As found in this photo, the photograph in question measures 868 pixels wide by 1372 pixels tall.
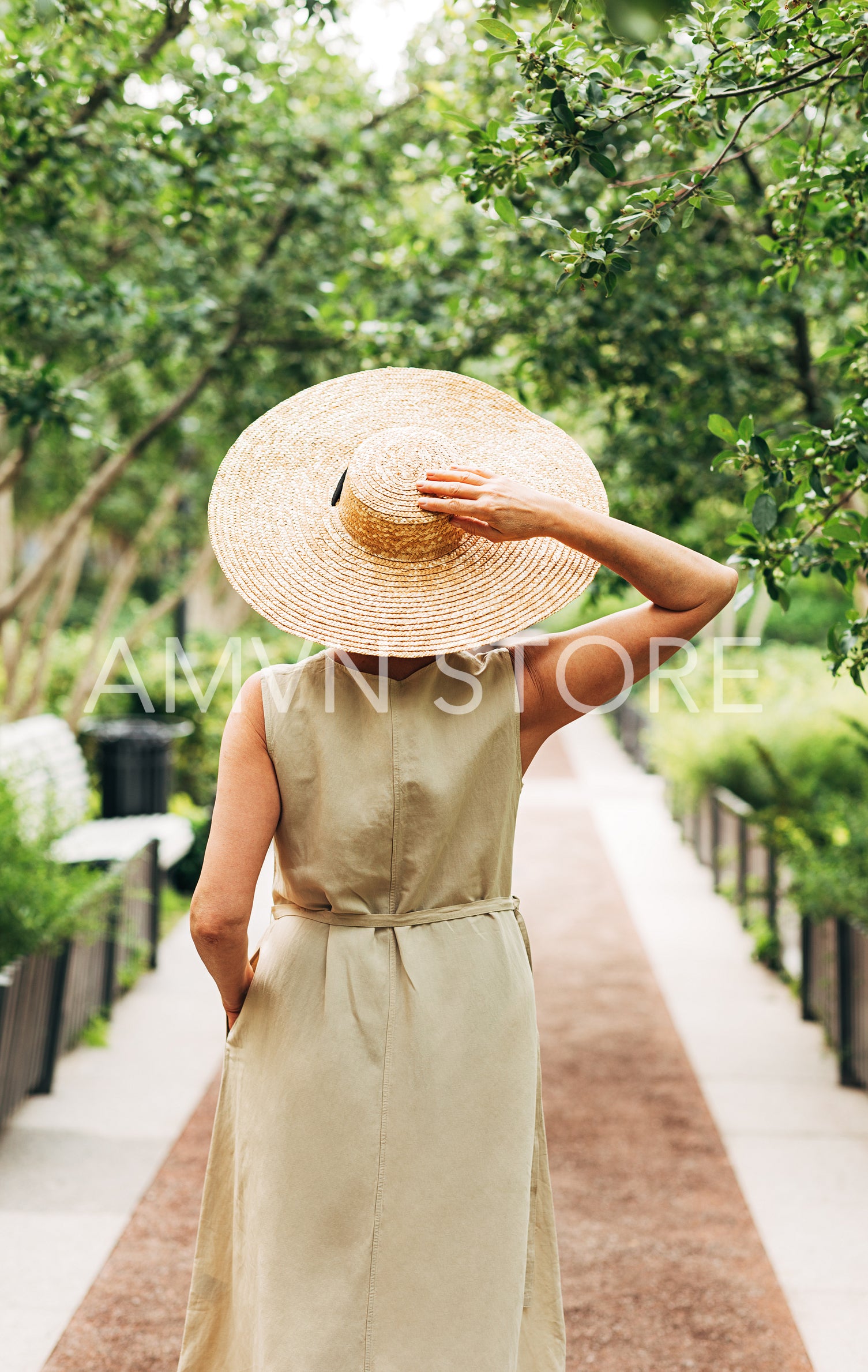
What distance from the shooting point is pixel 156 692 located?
1010 centimetres

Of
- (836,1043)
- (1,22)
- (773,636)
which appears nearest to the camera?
(1,22)

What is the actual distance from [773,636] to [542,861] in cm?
1801

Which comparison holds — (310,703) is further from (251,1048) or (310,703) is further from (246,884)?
(251,1048)

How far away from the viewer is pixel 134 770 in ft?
27.0

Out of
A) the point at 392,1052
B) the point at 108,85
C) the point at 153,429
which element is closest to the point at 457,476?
the point at 392,1052

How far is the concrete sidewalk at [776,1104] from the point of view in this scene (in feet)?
11.5

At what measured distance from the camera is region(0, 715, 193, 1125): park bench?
14.3ft

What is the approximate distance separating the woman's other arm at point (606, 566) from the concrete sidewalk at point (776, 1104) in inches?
89.8

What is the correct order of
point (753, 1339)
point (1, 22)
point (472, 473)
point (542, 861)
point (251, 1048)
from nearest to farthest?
point (472, 473)
point (251, 1048)
point (753, 1339)
point (1, 22)
point (542, 861)

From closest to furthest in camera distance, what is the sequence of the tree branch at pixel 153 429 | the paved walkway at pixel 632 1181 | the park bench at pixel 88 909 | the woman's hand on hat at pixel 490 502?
the woman's hand on hat at pixel 490 502 → the paved walkway at pixel 632 1181 → the park bench at pixel 88 909 → the tree branch at pixel 153 429

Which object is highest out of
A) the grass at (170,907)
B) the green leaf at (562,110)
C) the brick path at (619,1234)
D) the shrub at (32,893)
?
→ the green leaf at (562,110)

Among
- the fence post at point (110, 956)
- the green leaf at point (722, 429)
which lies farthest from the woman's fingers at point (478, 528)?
the fence post at point (110, 956)

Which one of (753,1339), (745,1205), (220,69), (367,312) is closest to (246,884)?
(753,1339)

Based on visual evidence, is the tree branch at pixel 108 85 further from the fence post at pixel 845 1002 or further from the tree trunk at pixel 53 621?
the fence post at pixel 845 1002
